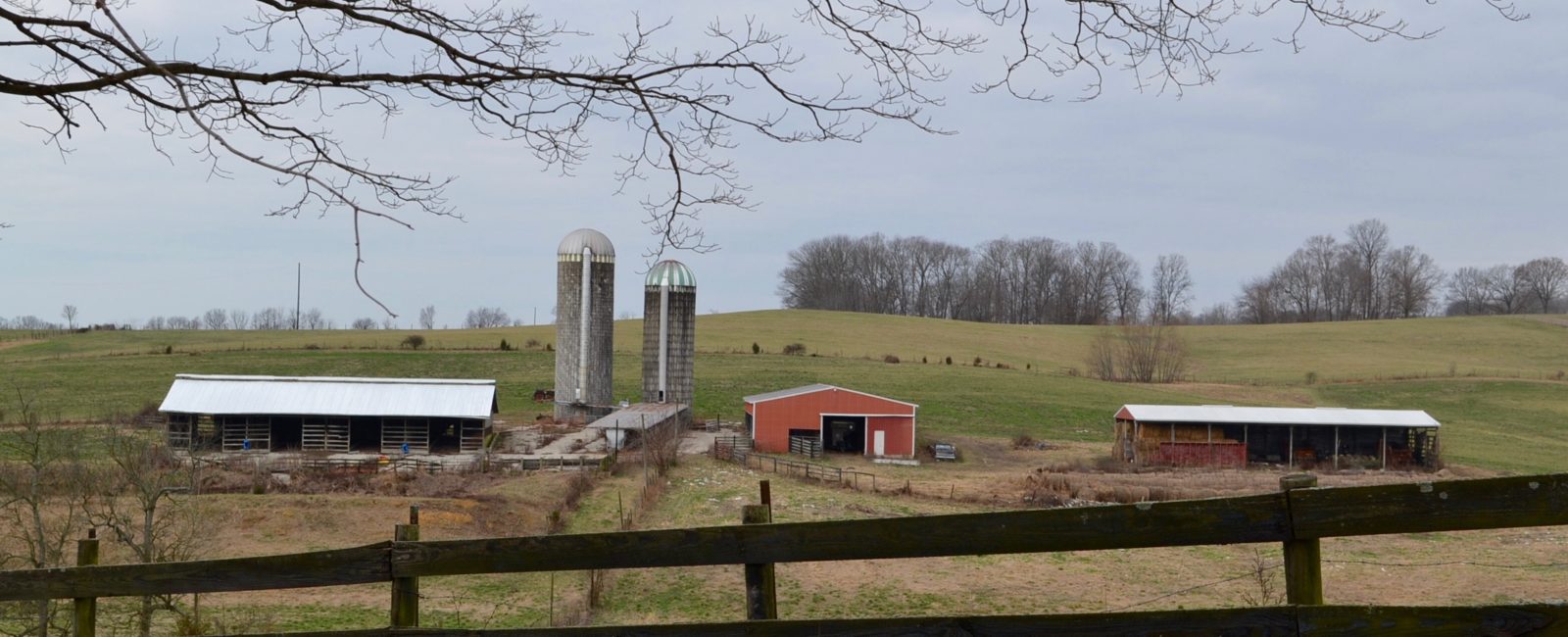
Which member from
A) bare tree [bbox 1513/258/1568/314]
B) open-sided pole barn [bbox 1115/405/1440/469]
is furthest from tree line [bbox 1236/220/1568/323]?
open-sided pole barn [bbox 1115/405/1440/469]

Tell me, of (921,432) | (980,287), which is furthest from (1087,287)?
(921,432)

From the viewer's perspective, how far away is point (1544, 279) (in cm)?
12294

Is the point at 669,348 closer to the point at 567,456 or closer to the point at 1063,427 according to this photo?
the point at 567,456

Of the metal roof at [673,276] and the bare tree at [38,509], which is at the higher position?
the metal roof at [673,276]

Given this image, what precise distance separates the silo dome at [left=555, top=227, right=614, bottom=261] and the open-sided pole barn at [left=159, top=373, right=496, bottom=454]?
921cm

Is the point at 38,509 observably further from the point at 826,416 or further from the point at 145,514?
the point at 826,416

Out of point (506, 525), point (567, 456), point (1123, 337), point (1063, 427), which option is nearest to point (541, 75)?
point (506, 525)

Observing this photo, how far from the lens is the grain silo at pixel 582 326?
48094 mm

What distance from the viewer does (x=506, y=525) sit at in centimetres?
A: 2483

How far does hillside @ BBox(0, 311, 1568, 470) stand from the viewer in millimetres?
51281

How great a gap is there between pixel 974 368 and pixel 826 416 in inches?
1142

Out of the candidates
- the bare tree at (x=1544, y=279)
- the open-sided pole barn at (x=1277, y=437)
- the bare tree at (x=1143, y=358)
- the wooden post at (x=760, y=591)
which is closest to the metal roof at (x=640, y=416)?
the open-sided pole barn at (x=1277, y=437)

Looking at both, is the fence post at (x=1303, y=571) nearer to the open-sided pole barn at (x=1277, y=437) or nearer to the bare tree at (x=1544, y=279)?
the open-sided pole barn at (x=1277, y=437)

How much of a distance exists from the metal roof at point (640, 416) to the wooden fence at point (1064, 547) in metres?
30.6
